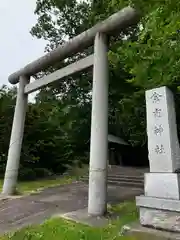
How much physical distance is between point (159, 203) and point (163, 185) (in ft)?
0.84

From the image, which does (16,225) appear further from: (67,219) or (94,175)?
(94,175)

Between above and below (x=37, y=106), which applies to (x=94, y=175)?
below

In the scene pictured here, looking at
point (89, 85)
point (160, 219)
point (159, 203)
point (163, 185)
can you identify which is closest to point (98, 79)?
point (163, 185)

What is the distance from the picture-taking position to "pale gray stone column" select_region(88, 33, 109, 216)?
17.9ft

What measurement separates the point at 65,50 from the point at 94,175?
359 cm

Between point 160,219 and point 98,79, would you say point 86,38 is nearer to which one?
point 98,79

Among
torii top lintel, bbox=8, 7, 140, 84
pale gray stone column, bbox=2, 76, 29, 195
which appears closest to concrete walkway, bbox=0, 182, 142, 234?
pale gray stone column, bbox=2, 76, 29, 195

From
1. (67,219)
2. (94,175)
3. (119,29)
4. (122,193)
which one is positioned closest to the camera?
(67,219)

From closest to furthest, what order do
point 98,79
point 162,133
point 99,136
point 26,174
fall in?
1. point 162,133
2. point 99,136
3. point 98,79
4. point 26,174

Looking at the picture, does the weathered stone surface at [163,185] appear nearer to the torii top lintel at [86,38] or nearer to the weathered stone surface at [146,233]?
the weathered stone surface at [146,233]

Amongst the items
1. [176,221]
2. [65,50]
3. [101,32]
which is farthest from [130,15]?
[176,221]

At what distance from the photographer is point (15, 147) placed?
27.3 ft

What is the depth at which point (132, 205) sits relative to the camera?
20.1 feet

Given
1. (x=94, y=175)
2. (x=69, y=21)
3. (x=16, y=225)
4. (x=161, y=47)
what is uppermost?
(x=69, y=21)
